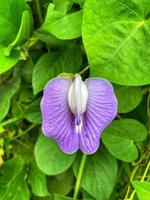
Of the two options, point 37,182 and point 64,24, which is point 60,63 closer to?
point 64,24

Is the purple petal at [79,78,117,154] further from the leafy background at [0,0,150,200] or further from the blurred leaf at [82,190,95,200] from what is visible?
the blurred leaf at [82,190,95,200]

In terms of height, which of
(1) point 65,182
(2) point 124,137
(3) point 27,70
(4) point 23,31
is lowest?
(1) point 65,182

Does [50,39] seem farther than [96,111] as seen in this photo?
Yes

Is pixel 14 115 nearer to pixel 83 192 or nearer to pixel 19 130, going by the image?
pixel 19 130

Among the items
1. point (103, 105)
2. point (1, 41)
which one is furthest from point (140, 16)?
Result: point (1, 41)

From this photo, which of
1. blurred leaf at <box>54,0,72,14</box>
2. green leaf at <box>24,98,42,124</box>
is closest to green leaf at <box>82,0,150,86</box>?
blurred leaf at <box>54,0,72,14</box>

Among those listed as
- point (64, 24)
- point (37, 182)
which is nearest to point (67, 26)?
point (64, 24)
